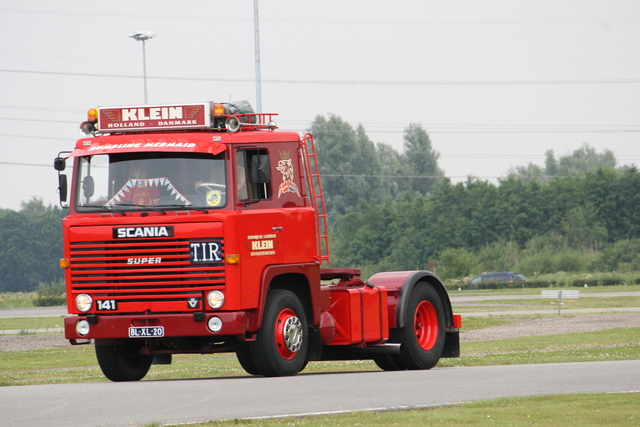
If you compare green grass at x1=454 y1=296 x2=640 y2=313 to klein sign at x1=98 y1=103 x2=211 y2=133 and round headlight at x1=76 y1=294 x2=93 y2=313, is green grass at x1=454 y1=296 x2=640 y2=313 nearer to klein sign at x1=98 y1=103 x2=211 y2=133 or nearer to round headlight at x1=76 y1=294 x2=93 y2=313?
klein sign at x1=98 y1=103 x2=211 y2=133

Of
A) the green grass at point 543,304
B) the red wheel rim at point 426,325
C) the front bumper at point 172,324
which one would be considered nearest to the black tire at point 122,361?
the front bumper at point 172,324

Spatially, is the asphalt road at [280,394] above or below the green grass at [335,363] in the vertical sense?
above

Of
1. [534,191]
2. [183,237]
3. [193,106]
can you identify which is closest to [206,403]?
[183,237]

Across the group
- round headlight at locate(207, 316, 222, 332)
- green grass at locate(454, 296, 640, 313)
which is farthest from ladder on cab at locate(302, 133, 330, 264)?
green grass at locate(454, 296, 640, 313)

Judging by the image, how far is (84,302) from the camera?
1288 centimetres

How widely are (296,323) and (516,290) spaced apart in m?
48.8

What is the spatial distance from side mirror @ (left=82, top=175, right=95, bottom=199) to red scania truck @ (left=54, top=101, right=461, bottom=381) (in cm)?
1

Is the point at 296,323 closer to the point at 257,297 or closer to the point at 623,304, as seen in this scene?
the point at 257,297

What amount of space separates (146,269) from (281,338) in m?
1.98

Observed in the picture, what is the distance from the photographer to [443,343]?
52.1 ft

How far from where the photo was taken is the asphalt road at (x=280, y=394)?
31.2 ft

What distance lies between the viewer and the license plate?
1258 cm

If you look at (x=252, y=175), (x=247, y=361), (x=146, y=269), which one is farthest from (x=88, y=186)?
(x=247, y=361)

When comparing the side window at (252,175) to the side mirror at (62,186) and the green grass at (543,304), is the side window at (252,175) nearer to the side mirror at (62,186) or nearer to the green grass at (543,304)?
the side mirror at (62,186)
